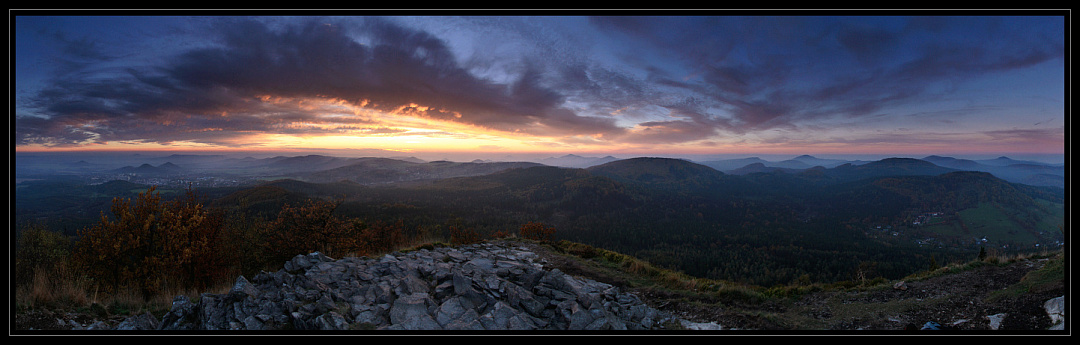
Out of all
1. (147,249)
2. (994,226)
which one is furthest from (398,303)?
(994,226)

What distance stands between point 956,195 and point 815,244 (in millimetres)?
152331

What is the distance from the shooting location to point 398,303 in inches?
216

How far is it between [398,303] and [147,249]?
936 cm

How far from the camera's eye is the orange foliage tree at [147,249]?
26.8 ft

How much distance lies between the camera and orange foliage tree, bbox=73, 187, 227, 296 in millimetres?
8172

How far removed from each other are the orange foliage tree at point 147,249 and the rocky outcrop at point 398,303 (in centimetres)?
443

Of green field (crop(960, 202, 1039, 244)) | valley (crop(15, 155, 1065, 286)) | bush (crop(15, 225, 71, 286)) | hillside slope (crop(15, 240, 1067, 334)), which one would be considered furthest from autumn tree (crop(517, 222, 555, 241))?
green field (crop(960, 202, 1039, 244))

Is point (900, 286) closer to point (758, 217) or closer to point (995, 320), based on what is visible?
point (995, 320)

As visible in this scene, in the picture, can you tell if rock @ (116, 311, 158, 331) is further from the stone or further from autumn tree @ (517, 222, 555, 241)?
autumn tree @ (517, 222, 555, 241)

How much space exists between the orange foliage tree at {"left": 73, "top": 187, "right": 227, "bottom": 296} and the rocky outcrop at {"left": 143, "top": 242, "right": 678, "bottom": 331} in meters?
4.43

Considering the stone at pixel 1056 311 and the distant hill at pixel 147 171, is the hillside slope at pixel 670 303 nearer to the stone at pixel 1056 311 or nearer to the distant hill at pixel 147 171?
the stone at pixel 1056 311

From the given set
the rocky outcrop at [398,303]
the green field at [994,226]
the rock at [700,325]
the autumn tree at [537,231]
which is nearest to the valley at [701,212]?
the green field at [994,226]
